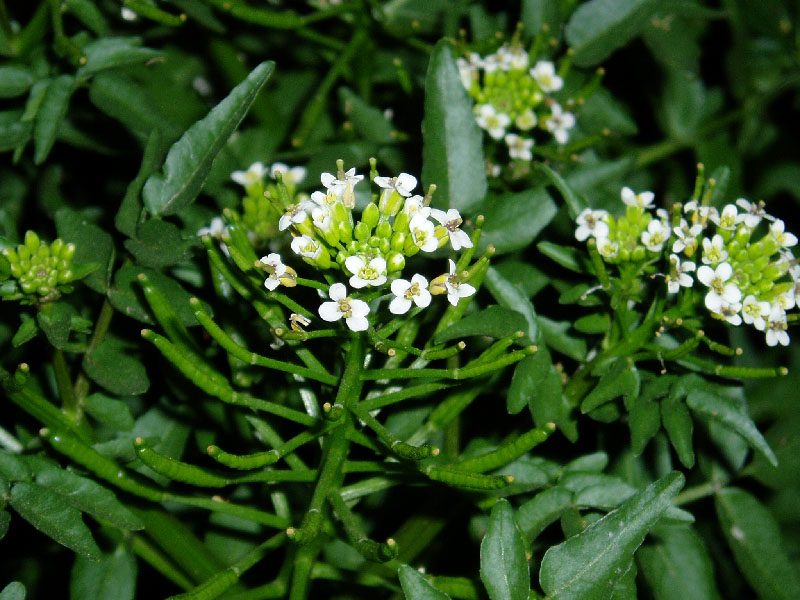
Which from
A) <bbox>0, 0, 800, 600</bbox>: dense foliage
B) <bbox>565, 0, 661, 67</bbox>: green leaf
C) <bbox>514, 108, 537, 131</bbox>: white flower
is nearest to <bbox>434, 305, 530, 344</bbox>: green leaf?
<bbox>0, 0, 800, 600</bbox>: dense foliage

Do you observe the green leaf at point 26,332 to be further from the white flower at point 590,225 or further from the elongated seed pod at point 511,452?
the white flower at point 590,225

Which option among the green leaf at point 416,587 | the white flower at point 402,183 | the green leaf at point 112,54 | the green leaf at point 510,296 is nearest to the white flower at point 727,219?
the green leaf at point 510,296

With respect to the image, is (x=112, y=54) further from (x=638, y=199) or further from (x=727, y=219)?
(x=727, y=219)

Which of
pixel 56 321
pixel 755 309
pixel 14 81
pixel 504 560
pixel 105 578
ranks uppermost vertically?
pixel 14 81

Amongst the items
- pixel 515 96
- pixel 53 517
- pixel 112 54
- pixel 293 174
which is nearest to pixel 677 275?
pixel 515 96

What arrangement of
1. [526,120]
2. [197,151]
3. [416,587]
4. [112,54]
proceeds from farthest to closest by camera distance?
[526,120] → [112,54] → [197,151] → [416,587]

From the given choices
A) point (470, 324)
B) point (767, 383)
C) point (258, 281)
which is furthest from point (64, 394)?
point (767, 383)
